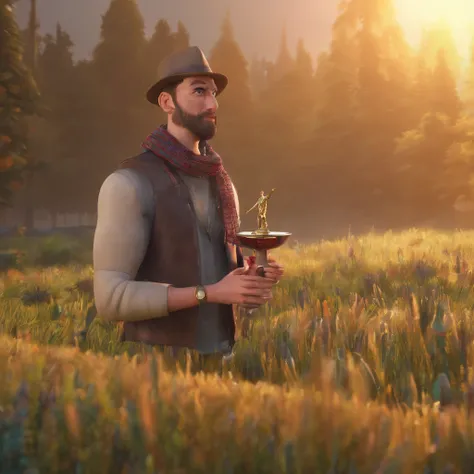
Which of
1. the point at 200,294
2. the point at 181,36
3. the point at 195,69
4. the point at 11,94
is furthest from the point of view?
the point at 181,36

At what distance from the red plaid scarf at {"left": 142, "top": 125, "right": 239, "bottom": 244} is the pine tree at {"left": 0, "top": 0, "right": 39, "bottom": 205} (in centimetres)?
1470

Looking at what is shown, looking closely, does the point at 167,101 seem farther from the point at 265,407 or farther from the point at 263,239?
the point at 265,407

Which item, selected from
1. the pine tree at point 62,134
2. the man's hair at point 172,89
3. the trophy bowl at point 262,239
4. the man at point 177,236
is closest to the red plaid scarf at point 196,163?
the man at point 177,236

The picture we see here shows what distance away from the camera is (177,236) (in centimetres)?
304

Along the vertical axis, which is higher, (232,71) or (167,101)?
(232,71)

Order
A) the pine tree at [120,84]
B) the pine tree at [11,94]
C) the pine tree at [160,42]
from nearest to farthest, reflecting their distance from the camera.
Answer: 1. the pine tree at [11,94]
2. the pine tree at [120,84]
3. the pine tree at [160,42]

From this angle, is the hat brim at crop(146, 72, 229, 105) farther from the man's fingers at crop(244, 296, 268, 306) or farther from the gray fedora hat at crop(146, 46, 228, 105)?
the man's fingers at crop(244, 296, 268, 306)

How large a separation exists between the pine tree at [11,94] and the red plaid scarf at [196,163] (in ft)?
48.2

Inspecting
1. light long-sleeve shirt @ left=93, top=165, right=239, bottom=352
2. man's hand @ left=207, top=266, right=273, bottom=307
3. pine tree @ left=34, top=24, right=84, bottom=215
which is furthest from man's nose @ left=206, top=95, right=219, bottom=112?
pine tree @ left=34, top=24, right=84, bottom=215

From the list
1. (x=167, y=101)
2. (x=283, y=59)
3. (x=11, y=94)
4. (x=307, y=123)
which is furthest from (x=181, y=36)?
(x=167, y=101)

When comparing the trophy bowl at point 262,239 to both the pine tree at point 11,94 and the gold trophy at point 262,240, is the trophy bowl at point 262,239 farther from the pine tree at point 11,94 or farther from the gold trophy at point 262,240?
the pine tree at point 11,94

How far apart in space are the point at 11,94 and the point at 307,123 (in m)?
33.0

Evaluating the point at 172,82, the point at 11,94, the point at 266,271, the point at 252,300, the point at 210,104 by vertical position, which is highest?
the point at 11,94

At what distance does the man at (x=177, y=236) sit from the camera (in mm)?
2854
